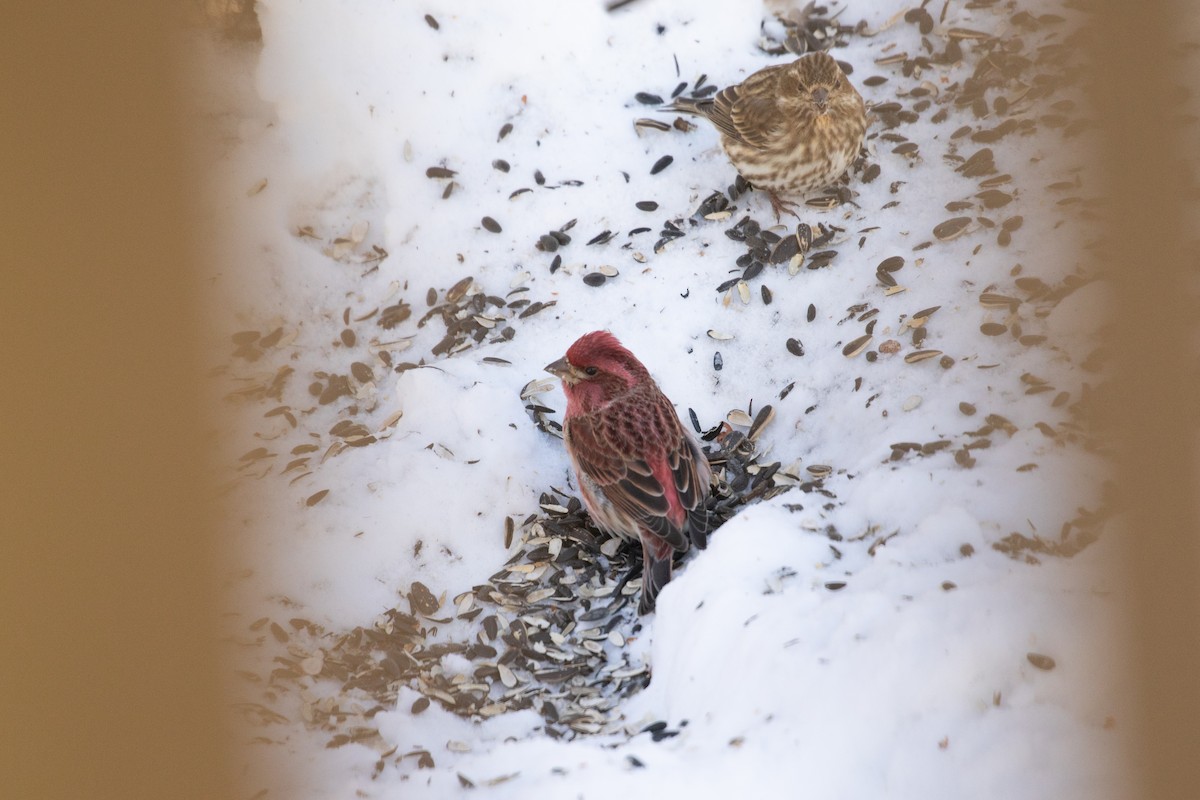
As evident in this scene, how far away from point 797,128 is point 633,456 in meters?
1.82

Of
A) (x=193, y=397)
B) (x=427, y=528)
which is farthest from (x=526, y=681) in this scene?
(x=193, y=397)

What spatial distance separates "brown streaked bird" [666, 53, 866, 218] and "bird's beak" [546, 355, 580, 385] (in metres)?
1.44

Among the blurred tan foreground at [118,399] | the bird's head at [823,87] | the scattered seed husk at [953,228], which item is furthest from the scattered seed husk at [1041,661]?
the bird's head at [823,87]

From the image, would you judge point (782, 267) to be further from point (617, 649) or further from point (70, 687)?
point (70, 687)

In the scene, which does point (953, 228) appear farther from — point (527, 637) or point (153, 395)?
point (153, 395)

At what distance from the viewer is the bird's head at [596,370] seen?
12.8ft

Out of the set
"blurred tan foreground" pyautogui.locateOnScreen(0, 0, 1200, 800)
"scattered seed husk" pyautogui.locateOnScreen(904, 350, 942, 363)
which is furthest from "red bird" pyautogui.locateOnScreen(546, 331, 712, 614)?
"blurred tan foreground" pyautogui.locateOnScreen(0, 0, 1200, 800)

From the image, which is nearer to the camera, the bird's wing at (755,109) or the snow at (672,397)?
the snow at (672,397)

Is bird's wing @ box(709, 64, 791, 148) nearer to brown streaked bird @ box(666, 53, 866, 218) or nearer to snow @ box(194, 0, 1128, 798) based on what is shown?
brown streaked bird @ box(666, 53, 866, 218)

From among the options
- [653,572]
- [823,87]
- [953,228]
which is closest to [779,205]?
[823,87]

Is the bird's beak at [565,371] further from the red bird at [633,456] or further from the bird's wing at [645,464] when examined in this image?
the bird's wing at [645,464]

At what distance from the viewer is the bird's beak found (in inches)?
155

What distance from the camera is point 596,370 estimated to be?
394 centimetres

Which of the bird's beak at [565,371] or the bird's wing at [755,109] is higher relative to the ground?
the bird's wing at [755,109]
